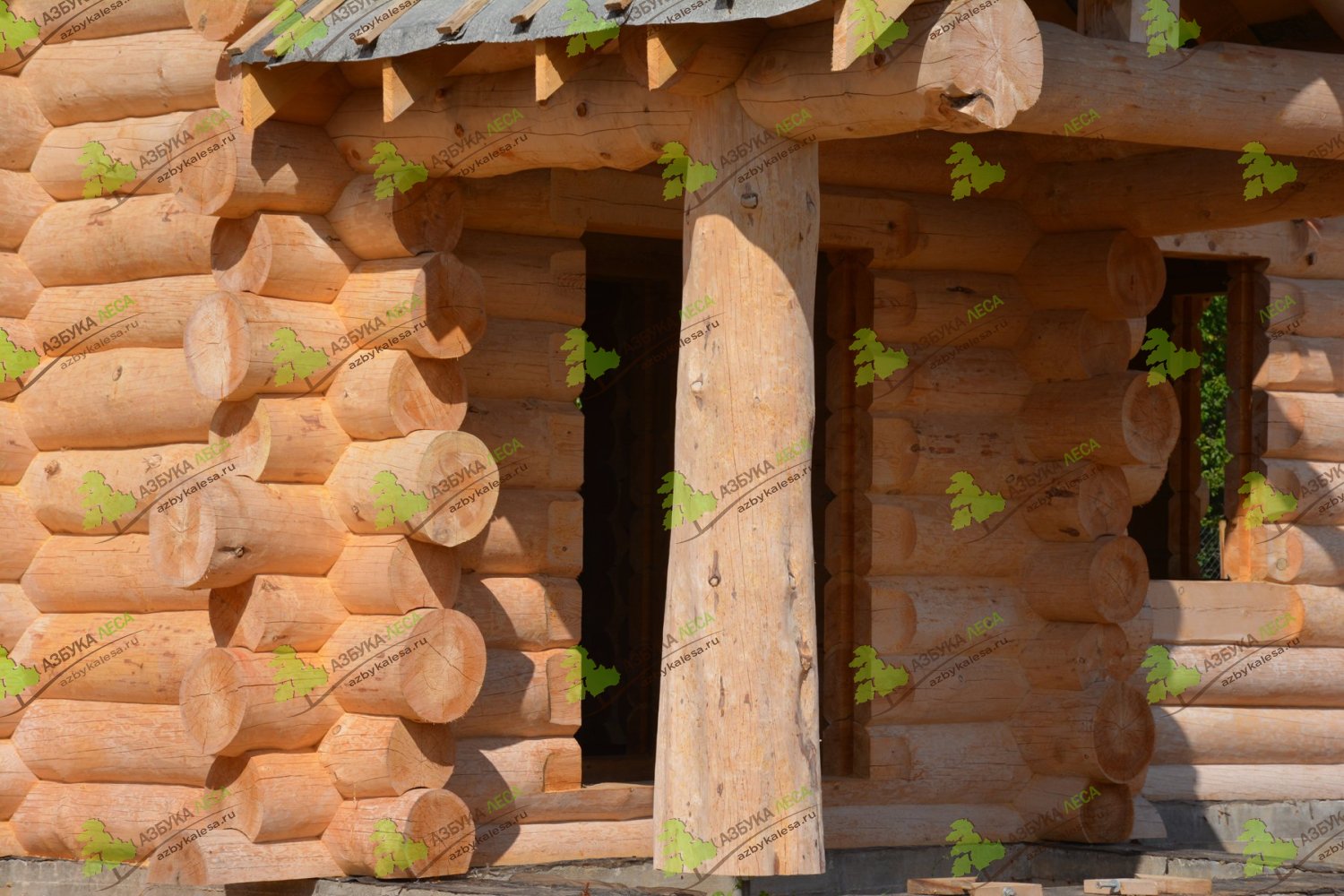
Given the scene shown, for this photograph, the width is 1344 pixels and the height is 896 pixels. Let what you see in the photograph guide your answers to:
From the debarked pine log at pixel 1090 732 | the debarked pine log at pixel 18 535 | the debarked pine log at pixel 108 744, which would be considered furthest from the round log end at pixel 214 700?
the debarked pine log at pixel 1090 732

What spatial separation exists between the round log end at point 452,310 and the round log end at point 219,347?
2.62ft

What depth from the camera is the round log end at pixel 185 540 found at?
939cm

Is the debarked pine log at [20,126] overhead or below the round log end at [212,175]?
overhead

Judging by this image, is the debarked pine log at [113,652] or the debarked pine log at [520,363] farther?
the debarked pine log at [520,363]

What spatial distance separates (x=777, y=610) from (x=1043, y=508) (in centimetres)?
426

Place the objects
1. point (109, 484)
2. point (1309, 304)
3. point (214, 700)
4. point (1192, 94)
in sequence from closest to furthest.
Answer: point (1192, 94), point (214, 700), point (109, 484), point (1309, 304)

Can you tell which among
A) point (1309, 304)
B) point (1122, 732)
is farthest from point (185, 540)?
point (1309, 304)

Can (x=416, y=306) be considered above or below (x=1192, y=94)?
below

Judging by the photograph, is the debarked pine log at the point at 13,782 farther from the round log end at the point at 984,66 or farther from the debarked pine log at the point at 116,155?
the round log end at the point at 984,66

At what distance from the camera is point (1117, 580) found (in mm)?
11797

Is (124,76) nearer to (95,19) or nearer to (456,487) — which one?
(95,19)

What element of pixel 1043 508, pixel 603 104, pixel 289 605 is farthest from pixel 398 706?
pixel 1043 508

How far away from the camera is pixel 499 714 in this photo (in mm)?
10484

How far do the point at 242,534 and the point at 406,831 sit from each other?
1.51 meters
